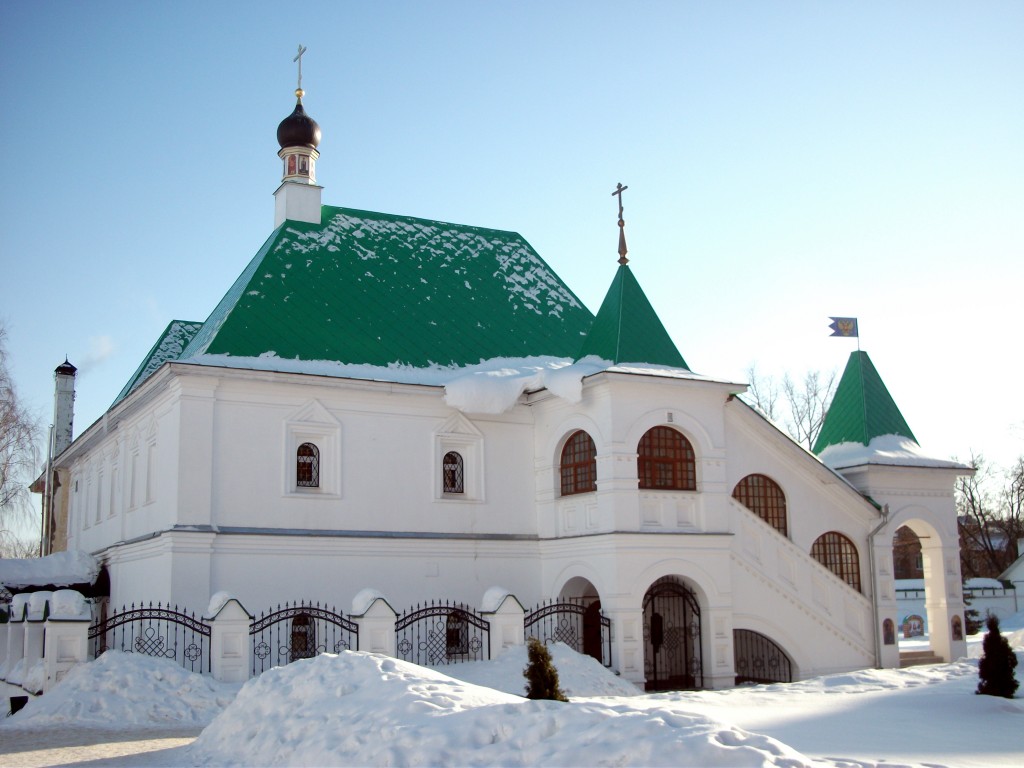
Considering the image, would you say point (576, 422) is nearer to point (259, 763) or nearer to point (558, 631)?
A: point (558, 631)

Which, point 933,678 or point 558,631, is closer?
point 933,678

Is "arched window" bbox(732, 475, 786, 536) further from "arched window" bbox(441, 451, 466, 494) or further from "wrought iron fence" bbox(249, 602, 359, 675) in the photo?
"wrought iron fence" bbox(249, 602, 359, 675)

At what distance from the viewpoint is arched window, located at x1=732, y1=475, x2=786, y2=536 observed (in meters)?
20.4

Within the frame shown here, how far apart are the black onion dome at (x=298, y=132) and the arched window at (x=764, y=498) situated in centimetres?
1148

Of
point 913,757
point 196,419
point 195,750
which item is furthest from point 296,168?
point 913,757

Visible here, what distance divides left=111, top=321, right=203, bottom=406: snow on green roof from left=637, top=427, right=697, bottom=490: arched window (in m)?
11.8

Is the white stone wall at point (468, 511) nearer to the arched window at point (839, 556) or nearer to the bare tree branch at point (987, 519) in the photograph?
the arched window at point (839, 556)

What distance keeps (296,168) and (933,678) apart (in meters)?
15.6

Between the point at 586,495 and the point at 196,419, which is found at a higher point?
the point at 196,419

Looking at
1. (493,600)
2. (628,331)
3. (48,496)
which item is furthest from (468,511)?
(48,496)

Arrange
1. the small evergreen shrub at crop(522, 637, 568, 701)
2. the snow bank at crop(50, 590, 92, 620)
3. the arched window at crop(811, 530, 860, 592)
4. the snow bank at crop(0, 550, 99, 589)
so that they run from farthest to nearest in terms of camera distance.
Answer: the arched window at crop(811, 530, 860, 592) < the snow bank at crop(0, 550, 99, 589) < the snow bank at crop(50, 590, 92, 620) < the small evergreen shrub at crop(522, 637, 568, 701)

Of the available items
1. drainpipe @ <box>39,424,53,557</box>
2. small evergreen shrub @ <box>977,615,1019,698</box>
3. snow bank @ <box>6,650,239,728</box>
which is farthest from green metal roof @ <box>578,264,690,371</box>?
drainpipe @ <box>39,424,53,557</box>

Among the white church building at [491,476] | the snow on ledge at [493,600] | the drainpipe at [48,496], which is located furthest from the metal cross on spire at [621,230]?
the drainpipe at [48,496]

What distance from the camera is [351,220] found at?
22672 millimetres
